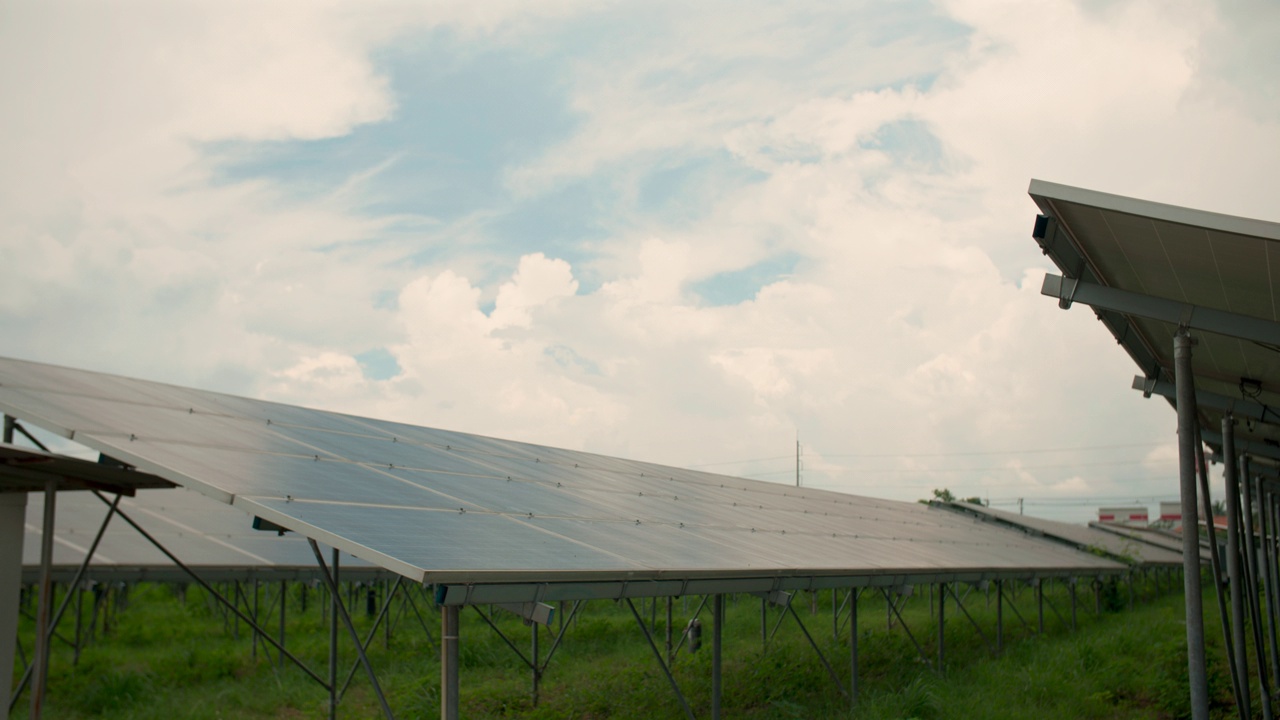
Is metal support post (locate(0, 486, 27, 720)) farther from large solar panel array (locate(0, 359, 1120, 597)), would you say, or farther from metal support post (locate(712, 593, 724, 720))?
metal support post (locate(712, 593, 724, 720))

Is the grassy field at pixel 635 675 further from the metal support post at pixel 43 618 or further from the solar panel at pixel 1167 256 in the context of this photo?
the metal support post at pixel 43 618

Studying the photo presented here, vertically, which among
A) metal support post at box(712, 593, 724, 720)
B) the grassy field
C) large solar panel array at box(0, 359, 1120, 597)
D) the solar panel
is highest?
the solar panel

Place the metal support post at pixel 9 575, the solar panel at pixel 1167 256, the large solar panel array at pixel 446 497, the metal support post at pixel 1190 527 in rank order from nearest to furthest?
the large solar panel array at pixel 446 497, the solar panel at pixel 1167 256, the metal support post at pixel 9 575, the metal support post at pixel 1190 527

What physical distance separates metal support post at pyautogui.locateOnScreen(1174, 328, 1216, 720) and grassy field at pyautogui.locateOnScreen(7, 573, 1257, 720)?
12.2ft

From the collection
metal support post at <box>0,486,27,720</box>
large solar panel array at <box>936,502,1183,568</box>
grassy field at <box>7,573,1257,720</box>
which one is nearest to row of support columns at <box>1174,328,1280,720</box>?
grassy field at <box>7,573,1257,720</box>

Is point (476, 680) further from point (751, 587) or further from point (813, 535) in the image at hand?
point (751, 587)

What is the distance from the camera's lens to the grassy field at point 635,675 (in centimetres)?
1431

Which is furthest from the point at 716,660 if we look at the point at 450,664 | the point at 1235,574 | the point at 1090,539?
the point at 1090,539

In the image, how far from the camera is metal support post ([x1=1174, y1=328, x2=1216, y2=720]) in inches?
368

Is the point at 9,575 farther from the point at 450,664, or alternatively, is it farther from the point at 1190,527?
the point at 1190,527

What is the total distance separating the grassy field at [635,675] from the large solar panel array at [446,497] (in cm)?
201

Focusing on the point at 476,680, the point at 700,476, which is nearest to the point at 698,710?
the point at 476,680

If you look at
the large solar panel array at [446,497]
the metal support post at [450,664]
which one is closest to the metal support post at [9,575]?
the large solar panel array at [446,497]

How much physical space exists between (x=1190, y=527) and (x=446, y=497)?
281 inches
